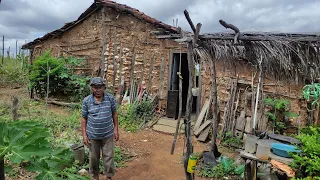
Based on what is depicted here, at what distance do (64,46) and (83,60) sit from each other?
1394 mm

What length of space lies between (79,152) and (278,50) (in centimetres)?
386

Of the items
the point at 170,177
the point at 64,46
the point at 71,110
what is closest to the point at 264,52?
the point at 170,177

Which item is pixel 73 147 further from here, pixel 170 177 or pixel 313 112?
pixel 313 112

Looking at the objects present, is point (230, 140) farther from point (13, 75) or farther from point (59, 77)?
point (13, 75)

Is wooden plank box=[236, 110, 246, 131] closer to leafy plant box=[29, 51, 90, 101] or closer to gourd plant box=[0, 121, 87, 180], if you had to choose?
leafy plant box=[29, 51, 90, 101]

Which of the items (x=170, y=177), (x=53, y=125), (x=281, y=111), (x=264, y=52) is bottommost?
(x=170, y=177)

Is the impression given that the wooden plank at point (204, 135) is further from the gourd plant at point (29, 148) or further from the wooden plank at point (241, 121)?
the gourd plant at point (29, 148)

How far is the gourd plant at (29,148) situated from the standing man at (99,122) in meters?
2.00

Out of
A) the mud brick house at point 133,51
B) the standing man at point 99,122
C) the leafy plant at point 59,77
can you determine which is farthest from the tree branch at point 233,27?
the leafy plant at point 59,77

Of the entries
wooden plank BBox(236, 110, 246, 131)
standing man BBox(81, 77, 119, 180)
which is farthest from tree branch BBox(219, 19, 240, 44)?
wooden plank BBox(236, 110, 246, 131)

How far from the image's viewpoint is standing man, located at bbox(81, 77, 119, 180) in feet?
12.3

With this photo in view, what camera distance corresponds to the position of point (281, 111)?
20.5 ft

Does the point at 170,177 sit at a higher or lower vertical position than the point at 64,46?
lower

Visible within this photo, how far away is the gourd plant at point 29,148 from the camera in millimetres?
1381
